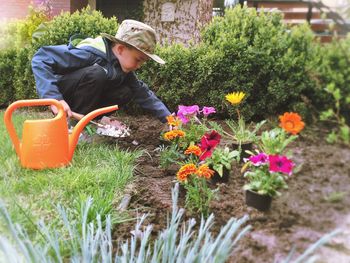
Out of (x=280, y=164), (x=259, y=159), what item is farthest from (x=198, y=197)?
(x=280, y=164)

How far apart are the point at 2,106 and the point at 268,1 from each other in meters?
2.29

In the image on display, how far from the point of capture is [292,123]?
2.30 ft

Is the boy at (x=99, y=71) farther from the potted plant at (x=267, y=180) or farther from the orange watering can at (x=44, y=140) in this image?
the potted plant at (x=267, y=180)

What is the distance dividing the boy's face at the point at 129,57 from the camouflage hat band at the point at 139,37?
0.08 meters

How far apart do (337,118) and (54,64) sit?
72.2 inches

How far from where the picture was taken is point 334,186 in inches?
25.4

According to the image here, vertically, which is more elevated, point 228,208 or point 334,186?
point 334,186

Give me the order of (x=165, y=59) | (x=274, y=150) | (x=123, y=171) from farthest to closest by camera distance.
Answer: (x=123, y=171)
(x=165, y=59)
(x=274, y=150)

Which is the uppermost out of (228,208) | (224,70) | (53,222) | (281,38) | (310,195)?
(281,38)

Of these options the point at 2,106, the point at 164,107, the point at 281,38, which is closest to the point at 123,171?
the point at 164,107

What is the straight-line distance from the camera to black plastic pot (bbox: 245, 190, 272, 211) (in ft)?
2.46

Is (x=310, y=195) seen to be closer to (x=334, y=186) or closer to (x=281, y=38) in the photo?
(x=334, y=186)

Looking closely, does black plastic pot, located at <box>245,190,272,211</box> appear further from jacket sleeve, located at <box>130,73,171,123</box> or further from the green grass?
jacket sleeve, located at <box>130,73,171,123</box>

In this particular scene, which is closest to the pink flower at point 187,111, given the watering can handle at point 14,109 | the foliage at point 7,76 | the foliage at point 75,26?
the watering can handle at point 14,109
